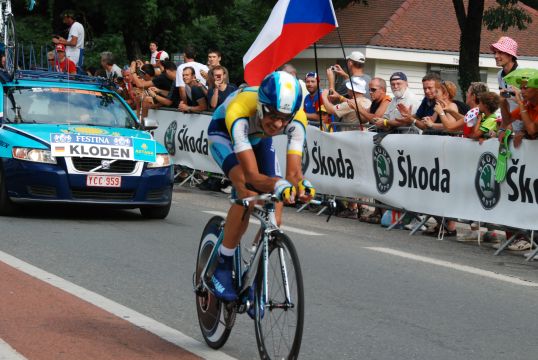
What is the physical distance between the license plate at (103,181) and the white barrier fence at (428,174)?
351 centimetres

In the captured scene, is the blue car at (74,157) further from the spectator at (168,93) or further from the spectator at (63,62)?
the spectator at (168,93)

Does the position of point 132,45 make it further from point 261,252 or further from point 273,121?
point 261,252

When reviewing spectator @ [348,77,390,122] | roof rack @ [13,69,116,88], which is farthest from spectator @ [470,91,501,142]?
roof rack @ [13,69,116,88]

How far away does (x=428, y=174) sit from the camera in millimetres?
14164

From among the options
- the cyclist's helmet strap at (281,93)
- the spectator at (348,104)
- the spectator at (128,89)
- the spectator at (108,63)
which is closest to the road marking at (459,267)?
the spectator at (348,104)

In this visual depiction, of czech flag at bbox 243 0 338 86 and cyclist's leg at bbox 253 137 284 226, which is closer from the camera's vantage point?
cyclist's leg at bbox 253 137 284 226

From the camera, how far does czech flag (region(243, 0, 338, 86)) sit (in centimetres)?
1217

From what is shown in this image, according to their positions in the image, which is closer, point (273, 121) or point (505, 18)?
point (273, 121)

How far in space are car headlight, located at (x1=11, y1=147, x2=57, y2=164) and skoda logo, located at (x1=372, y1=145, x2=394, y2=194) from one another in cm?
421

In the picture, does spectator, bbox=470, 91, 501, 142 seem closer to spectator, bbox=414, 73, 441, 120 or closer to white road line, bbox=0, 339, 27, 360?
spectator, bbox=414, 73, 441, 120

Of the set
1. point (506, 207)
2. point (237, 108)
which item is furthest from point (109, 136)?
point (237, 108)

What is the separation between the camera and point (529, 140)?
1235 centimetres

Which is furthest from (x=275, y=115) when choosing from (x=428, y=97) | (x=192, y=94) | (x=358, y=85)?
(x=192, y=94)

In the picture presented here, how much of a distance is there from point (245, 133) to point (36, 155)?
24.0ft
